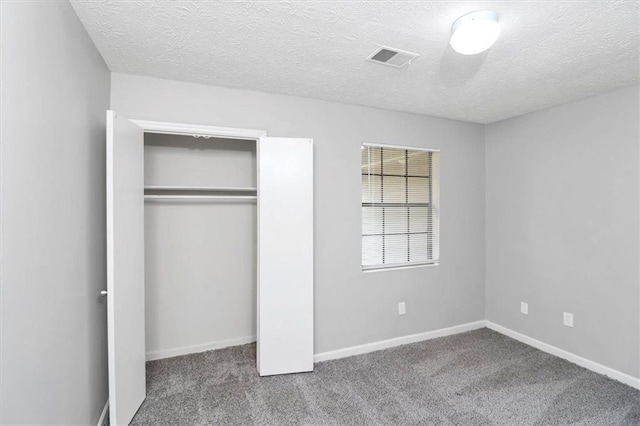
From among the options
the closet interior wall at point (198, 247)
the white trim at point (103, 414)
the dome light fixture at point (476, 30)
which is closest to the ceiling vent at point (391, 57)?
the dome light fixture at point (476, 30)

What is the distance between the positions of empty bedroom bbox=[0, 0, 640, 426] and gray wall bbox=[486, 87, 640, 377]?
0.02m

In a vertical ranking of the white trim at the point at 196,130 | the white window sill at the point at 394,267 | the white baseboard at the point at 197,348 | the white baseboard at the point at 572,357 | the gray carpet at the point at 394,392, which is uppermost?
the white trim at the point at 196,130

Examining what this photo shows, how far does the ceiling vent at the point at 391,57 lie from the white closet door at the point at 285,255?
2.90 feet

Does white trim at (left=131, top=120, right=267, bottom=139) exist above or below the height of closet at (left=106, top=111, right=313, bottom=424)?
above

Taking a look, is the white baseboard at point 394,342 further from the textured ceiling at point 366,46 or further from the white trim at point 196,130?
the textured ceiling at point 366,46

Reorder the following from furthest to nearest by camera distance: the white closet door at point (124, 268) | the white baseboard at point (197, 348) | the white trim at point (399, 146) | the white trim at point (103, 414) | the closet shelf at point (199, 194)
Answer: the white trim at point (399, 146)
the white baseboard at point (197, 348)
the closet shelf at point (199, 194)
the white trim at point (103, 414)
the white closet door at point (124, 268)

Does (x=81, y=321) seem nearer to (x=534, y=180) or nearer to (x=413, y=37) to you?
(x=413, y=37)

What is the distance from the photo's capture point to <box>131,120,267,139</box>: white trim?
2.51m

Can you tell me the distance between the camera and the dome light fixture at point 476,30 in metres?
1.63

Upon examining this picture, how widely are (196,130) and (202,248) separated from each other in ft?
3.80

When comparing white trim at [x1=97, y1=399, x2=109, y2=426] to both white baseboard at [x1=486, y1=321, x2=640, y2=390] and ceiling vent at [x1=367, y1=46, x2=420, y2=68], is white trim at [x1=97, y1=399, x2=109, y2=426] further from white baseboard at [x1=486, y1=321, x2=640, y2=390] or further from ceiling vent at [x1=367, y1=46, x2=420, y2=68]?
white baseboard at [x1=486, y1=321, x2=640, y2=390]

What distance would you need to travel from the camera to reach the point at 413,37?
190 cm

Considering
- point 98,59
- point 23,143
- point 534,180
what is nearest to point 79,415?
point 23,143

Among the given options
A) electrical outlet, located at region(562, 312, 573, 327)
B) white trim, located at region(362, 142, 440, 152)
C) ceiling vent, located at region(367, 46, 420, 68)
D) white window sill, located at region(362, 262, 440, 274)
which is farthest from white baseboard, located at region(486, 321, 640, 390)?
ceiling vent, located at region(367, 46, 420, 68)
